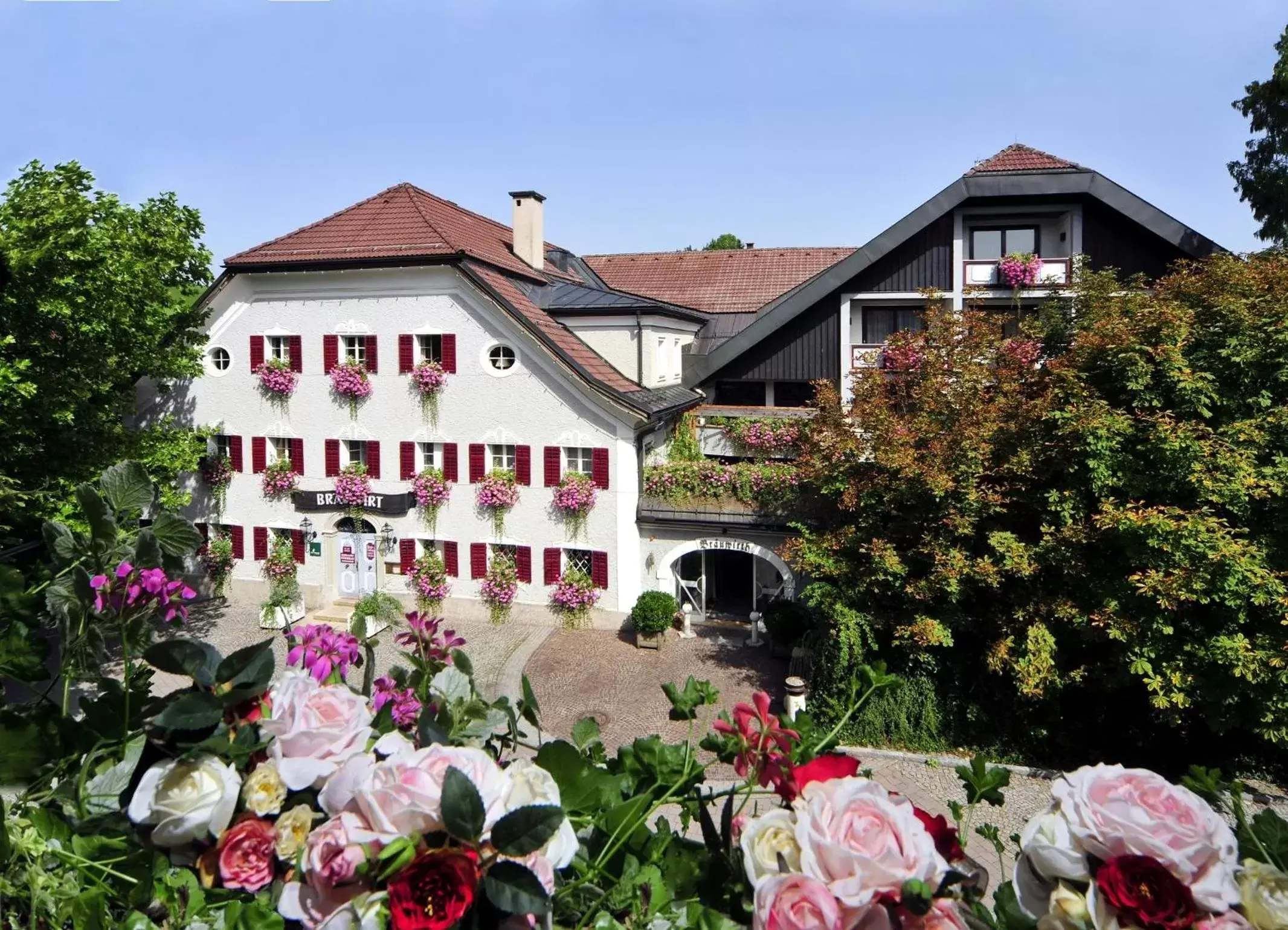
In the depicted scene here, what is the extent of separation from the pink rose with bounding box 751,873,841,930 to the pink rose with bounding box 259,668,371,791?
2.51 feet

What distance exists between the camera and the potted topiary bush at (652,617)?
17.0m

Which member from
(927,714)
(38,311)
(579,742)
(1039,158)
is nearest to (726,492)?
(927,714)

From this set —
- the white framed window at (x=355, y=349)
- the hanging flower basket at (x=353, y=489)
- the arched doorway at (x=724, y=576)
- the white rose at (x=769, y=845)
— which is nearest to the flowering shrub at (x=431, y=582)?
the hanging flower basket at (x=353, y=489)

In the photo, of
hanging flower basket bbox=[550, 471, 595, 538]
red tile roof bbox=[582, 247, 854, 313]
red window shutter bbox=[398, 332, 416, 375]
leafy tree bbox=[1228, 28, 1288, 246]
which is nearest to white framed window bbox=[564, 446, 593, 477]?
hanging flower basket bbox=[550, 471, 595, 538]

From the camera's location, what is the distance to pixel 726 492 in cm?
1777

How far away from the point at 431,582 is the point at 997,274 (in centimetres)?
1348

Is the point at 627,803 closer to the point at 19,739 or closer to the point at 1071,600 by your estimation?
the point at 19,739

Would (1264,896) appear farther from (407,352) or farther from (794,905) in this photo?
(407,352)

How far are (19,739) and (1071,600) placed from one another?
12.7 m

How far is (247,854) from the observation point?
157 cm

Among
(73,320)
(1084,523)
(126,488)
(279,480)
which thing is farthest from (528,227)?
(126,488)

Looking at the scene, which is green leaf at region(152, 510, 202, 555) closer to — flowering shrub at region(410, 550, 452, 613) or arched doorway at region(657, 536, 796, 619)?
arched doorway at region(657, 536, 796, 619)

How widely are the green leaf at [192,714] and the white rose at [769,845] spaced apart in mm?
994

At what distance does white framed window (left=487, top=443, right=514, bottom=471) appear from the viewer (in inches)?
741
